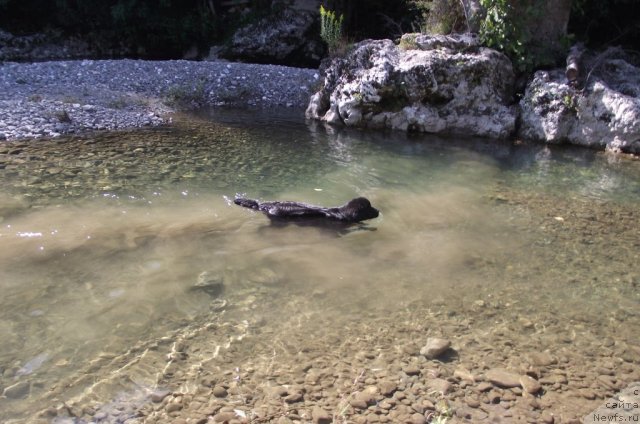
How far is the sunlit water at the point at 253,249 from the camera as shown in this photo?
3.95 meters

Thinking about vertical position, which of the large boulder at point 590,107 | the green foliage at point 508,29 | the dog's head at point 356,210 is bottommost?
the dog's head at point 356,210

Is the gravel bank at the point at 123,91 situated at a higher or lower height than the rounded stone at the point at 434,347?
higher

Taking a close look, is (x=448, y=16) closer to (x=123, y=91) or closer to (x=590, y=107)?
(x=590, y=107)

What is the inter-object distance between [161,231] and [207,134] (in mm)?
5551

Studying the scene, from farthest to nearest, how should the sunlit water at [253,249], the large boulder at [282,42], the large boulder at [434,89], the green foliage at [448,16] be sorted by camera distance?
the large boulder at [282,42] < the green foliage at [448,16] < the large boulder at [434,89] < the sunlit water at [253,249]

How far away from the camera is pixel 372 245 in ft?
18.6

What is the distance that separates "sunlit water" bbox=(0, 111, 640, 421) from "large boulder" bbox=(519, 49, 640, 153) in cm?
172

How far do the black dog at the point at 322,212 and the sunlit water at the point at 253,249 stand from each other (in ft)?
0.51

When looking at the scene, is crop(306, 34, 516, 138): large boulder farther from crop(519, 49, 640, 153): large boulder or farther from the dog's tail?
the dog's tail

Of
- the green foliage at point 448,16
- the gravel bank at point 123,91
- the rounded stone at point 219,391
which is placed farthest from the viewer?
the green foliage at point 448,16

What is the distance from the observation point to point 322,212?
6234 mm

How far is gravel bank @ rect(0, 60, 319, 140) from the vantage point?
10758 millimetres

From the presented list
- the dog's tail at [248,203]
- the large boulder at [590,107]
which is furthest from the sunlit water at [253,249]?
the large boulder at [590,107]

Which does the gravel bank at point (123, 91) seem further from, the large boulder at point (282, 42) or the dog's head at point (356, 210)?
the dog's head at point (356, 210)
